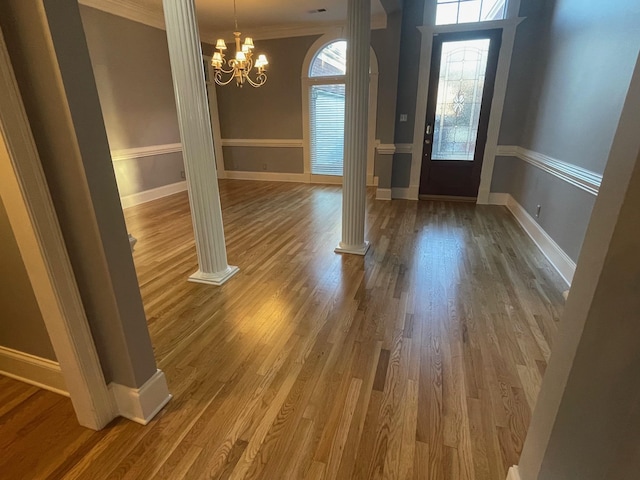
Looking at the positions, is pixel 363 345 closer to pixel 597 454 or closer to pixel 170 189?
pixel 597 454

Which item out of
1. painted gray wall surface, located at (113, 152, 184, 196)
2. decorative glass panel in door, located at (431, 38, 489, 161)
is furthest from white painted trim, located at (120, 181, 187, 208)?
decorative glass panel in door, located at (431, 38, 489, 161)

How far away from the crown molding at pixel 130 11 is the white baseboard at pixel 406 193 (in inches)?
177

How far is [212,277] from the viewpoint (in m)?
2.73

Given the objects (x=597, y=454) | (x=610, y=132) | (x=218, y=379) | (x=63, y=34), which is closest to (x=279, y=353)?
(x=218, y=379)

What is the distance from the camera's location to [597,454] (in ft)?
2.82

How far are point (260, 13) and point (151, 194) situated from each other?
10.9 feet

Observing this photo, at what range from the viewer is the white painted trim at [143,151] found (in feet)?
15.7

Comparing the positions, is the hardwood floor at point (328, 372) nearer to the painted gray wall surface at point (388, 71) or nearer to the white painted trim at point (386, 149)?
the white painted trim at point (386, 149)

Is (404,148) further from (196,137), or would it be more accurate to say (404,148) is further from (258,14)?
(196,137)

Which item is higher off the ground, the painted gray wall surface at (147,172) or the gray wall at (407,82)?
the gray wall at (407,82)

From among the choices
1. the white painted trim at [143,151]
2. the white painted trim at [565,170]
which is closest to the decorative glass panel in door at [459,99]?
the white painted trim at [565,170]

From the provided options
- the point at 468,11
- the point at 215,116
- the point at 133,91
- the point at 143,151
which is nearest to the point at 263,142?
the point at 215,116

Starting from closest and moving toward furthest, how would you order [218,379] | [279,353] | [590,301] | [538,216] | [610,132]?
1. [590,301]
2. [218,379]
3. [279,353]
4. [610,132]
5. [538,216]

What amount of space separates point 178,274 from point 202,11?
4.21 metres
